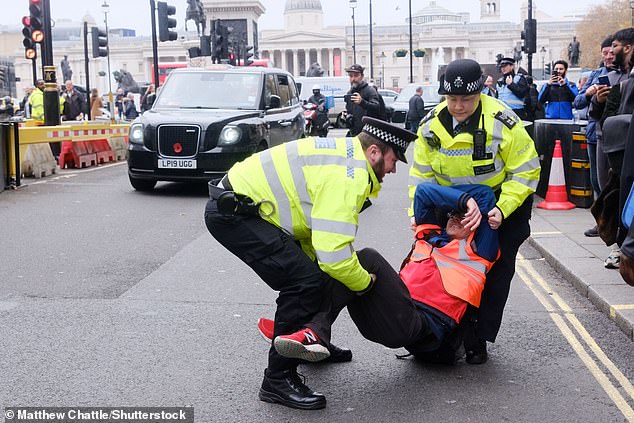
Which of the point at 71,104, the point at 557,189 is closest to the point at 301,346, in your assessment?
the point at 557,189

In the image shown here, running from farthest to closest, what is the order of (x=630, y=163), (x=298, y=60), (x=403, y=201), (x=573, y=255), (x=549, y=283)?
(x=298, y=60), (x=403, y=201), (x=573, y=255), (x=549, y=283), (x=630, y=163)

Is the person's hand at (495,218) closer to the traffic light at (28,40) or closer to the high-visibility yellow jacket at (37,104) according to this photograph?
the traffic light at (28,40)

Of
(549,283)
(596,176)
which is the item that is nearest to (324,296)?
(549,283)

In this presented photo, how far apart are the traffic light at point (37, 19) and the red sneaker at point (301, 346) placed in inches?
642

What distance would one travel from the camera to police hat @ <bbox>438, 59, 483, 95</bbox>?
190 inches

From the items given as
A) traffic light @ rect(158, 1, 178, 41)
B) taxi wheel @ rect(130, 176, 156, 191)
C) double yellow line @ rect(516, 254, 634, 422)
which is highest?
traffic light @ rect(158, 1, 178, 41)

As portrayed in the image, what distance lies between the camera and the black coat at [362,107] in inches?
498

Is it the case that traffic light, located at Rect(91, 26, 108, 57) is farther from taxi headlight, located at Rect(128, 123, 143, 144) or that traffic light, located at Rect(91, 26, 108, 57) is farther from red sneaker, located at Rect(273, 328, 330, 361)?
red sneaker, located at Rect(273, 328, 330, 361)

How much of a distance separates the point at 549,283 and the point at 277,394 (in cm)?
374

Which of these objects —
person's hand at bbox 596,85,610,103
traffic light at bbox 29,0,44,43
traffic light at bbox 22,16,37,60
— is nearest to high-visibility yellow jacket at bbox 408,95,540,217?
person's hand at bbox 596,85,610,103

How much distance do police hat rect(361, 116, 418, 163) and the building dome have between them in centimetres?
13404

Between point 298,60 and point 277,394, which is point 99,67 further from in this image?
point 277,394

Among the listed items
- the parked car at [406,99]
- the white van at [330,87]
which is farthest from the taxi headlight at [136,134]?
the white van at [330,87]

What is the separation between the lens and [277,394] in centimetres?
Answer: 454
